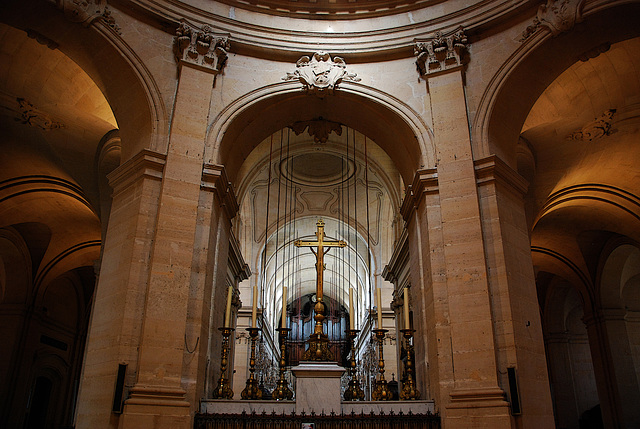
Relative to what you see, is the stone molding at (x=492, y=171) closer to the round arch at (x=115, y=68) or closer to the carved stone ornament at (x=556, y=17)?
the carved stone ornament at (x=556, y=17)

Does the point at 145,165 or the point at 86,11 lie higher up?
the point at 86,11

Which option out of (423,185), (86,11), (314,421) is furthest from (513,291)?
(86,11)

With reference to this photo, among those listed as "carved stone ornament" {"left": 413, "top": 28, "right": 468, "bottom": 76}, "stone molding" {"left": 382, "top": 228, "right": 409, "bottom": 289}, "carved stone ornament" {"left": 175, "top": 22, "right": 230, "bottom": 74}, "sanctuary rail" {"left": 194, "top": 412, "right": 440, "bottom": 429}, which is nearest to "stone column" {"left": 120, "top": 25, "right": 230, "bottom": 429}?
"carved stone ornament" {"left": 175, "top": 22, "right": 230, "bottom": 74}

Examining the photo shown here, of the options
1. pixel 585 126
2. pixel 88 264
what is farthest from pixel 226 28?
pixel 88 264

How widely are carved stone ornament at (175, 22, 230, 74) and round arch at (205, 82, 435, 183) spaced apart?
714 millimetres

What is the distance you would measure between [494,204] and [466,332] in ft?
6.01

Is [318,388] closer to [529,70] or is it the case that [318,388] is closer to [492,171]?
[492,171]

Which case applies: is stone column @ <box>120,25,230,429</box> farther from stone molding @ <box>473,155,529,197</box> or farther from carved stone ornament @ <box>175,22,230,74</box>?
stone molding @ <box>473,155,529,197</box>

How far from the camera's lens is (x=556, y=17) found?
7766 mm

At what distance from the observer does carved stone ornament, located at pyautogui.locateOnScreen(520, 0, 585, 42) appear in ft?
24.9

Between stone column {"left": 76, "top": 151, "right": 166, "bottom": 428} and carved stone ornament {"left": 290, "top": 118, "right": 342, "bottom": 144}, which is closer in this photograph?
stone column {"left": 76, "top": 151, "right": 166, "bottom": 428}

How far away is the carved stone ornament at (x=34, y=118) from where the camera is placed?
10570mm

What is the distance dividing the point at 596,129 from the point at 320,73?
6159mm

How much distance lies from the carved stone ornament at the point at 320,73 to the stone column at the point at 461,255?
1.28 metres
